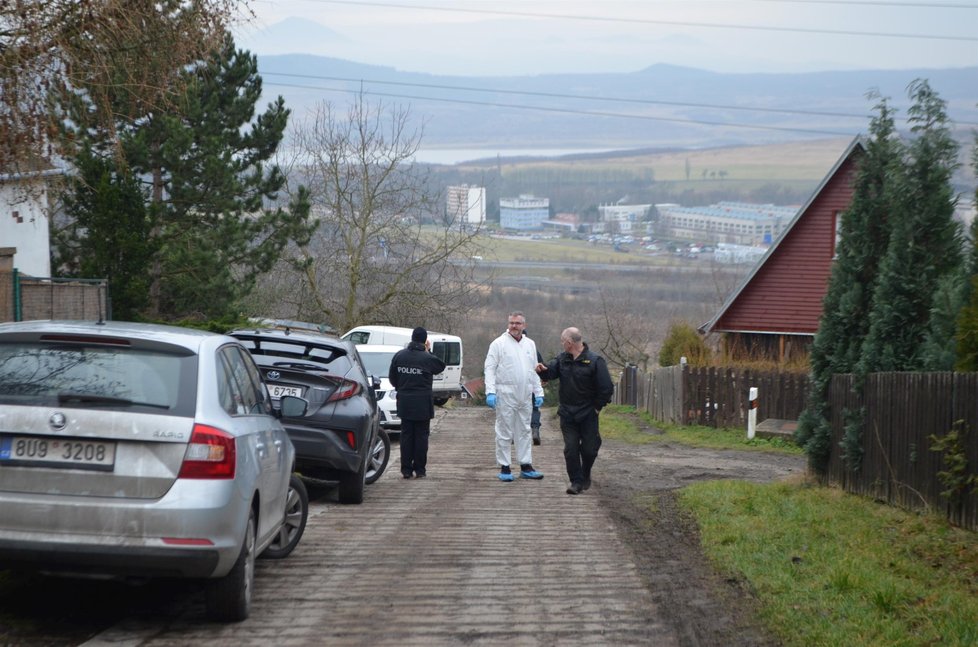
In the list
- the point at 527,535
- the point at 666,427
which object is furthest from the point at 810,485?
the point at 666,427

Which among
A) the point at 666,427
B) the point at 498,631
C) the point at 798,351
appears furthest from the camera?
the point at 798,351

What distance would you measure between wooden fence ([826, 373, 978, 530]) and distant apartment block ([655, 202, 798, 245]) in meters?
127

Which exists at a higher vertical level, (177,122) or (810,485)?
(177,122)

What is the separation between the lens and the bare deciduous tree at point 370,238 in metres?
45.9

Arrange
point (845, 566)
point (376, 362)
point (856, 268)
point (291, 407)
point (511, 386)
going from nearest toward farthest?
point (845, 566) → point (291, 407) → point (856, 268) → point (511, 386) → point (376, 362)

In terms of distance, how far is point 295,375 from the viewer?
11727 millimetres

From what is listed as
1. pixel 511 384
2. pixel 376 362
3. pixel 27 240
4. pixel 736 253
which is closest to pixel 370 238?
pixel 27 240

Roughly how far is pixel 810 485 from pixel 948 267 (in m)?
3.00

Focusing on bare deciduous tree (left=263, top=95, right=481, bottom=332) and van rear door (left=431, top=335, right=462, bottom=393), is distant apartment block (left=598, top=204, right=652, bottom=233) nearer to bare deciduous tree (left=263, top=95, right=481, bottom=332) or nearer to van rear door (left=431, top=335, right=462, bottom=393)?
bare deciduous tree (left=263, top=95, right=481, bottom=332)

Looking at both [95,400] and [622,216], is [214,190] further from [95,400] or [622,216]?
[622,216]

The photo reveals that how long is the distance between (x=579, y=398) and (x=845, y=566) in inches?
209

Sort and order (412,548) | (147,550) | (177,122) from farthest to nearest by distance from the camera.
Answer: (177,122) < (412,548) < (147,550)

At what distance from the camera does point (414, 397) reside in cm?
1459

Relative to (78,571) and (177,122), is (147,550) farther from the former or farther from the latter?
(177,122)
